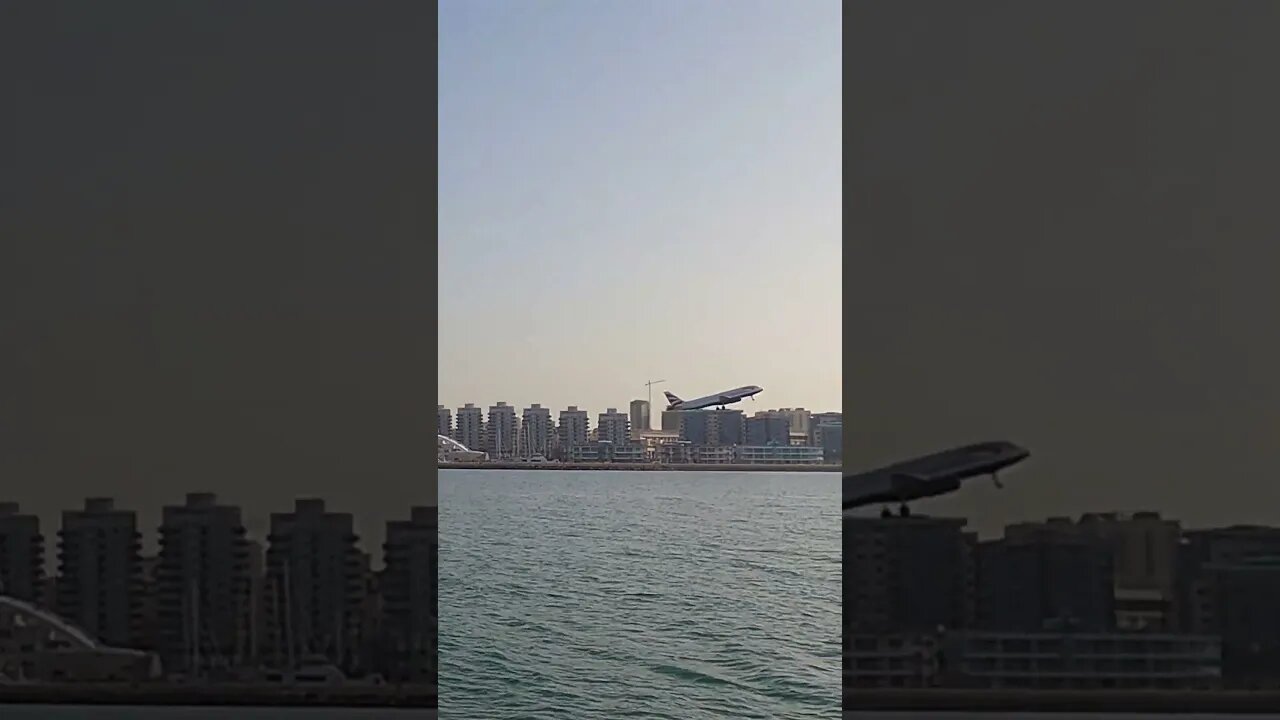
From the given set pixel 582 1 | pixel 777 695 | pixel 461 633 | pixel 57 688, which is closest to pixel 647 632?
pixel 461 633

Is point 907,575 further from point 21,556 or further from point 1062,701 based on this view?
point 21,556

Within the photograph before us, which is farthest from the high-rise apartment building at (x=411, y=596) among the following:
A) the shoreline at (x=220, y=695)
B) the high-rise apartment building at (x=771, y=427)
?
the high-rise apartment building at (x=771, y=427)

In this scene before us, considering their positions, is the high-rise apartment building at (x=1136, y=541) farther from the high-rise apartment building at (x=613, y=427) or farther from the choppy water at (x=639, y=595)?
the high-rise apartment building at (x=613, y=427)

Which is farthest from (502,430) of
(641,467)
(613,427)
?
(641,467)

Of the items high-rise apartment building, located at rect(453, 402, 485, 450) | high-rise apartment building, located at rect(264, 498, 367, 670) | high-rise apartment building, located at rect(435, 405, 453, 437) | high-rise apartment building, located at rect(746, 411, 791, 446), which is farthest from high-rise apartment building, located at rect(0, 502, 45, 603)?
high-rise apartment building, located at rect(746, 411, 791, 446)

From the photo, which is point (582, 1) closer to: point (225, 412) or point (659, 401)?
point (659, 401)
